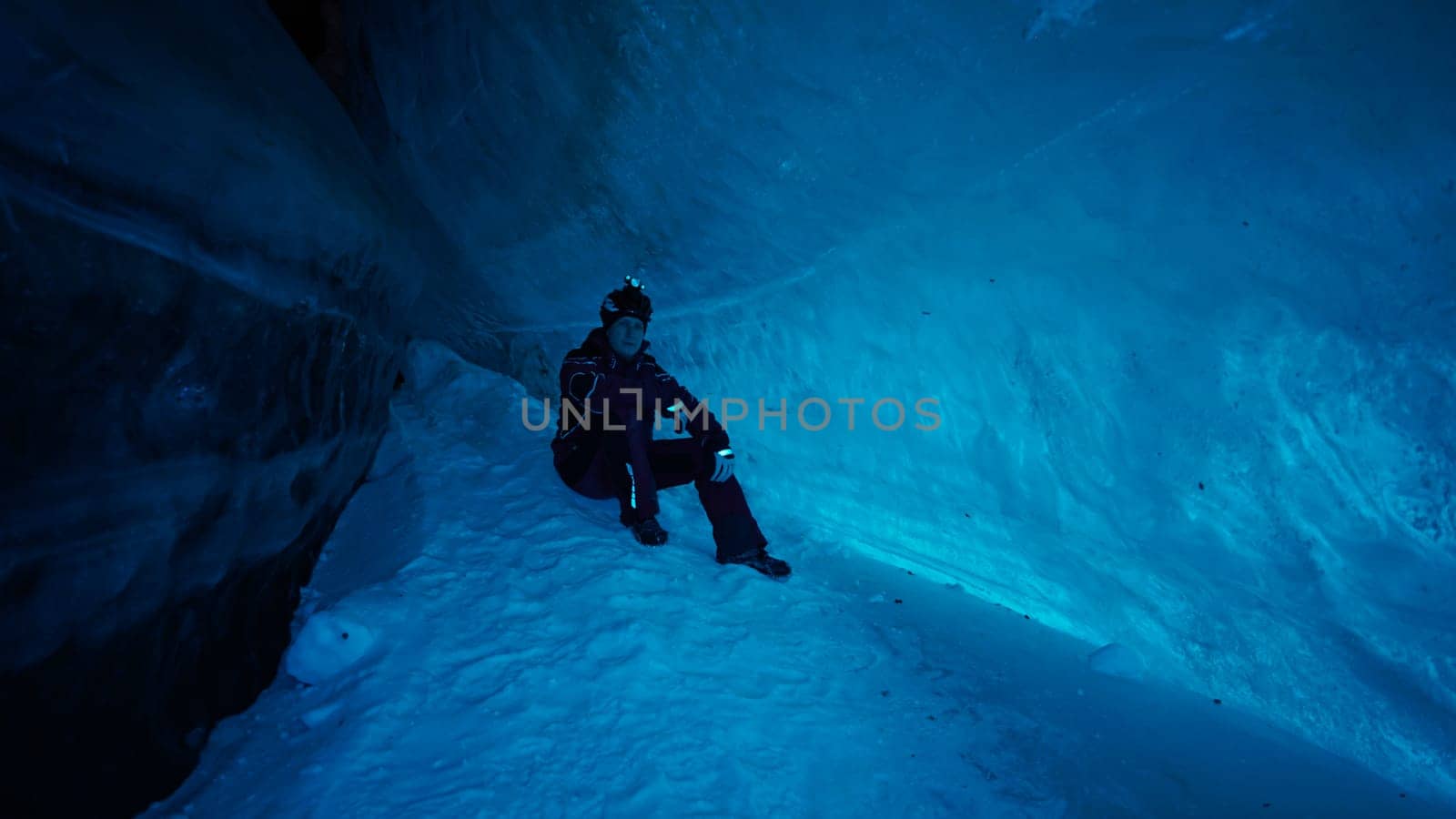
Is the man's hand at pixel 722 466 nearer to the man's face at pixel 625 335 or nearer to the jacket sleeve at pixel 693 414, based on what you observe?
the jacket sleeve at pixel 693 414

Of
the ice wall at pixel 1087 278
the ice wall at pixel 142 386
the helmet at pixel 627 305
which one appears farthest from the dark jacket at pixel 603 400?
the ice wall at pixel 142 386

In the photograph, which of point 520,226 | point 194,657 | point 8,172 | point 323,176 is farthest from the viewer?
point 520,226

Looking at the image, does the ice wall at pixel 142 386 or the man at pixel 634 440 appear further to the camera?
the man at pixel 634 440

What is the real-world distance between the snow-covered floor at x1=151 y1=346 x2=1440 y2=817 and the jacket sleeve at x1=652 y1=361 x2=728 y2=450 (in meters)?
0.64

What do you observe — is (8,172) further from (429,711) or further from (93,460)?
(429,711)

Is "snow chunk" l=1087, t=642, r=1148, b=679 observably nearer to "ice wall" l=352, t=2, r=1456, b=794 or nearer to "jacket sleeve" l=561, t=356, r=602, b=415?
"ice wall" l=352, t=2, r=1456, b=794

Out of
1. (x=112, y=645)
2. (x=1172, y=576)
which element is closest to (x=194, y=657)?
(x=112, y=645)

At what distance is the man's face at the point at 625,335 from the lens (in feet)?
11.4

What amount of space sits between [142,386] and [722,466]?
2.28 m

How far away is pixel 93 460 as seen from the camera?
1.40 m

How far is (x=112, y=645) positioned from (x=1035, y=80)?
342cm

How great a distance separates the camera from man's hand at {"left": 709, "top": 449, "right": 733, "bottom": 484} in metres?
3.26

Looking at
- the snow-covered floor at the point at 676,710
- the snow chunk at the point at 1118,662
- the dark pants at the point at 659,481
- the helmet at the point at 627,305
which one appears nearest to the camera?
the snow-covered floor at the point at 676,710

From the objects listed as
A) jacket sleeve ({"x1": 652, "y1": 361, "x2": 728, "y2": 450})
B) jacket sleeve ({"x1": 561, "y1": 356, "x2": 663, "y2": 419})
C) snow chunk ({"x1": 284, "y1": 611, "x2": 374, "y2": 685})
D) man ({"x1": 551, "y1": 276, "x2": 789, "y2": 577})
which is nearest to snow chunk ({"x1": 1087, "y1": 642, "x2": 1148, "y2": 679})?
man ({"x1": 551, "y1": 276, "x2": 789, "y2": 577})
